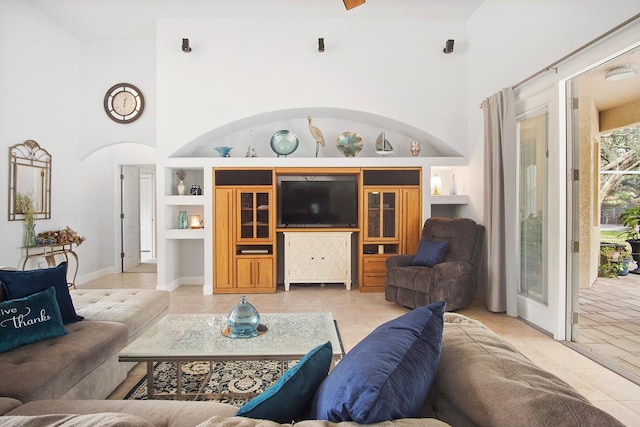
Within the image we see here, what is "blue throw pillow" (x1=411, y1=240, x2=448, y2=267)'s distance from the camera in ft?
14.3

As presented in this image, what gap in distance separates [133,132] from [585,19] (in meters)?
5.68

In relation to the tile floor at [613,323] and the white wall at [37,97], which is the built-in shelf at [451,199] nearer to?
the tile floor at [613,323]

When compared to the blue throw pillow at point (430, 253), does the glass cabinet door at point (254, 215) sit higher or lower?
higher

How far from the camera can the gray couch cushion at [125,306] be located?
8.50ft

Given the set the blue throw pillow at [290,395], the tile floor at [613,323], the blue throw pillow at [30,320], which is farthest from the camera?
the tile floor at [613,323]

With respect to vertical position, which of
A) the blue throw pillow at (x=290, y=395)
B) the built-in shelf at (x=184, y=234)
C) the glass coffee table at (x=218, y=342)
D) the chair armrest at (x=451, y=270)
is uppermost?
the built-in shelf at (x=184, y=234)

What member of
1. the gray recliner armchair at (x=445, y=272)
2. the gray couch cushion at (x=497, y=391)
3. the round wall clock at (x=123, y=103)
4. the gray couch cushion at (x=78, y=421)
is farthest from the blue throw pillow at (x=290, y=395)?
the round wall clock at (x=123, y=103)

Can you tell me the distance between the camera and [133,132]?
5.70m

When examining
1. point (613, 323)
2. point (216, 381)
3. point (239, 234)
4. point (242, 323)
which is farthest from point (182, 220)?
point (613, 323)

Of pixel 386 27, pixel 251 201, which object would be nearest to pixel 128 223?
pixel 251 201

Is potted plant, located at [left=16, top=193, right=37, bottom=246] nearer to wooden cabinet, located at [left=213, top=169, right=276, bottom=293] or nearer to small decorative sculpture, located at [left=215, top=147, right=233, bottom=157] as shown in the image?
wooden cabinet, located at [left=213, top=169, right=276, bottom=293]

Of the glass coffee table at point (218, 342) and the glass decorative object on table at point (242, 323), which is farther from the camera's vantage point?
the glass decorative object on table at point (242, 323)

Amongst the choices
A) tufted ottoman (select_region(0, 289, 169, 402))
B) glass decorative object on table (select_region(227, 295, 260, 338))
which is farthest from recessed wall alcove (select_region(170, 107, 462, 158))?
glass decorative object on table (select_region(227, 295, 260, 338))

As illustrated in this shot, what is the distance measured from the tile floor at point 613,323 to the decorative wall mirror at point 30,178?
6.09 meters
